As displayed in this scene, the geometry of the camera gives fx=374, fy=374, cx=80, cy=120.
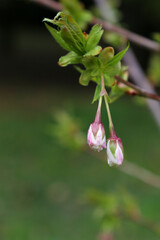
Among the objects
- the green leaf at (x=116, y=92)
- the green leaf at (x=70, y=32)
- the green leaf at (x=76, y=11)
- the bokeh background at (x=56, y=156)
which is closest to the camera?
the green leaf at (x=70, y=32)

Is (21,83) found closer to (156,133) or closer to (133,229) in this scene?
(156,133)

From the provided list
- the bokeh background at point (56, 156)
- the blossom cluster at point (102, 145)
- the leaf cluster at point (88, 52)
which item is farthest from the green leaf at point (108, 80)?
the bokeh background at point (56, 156)

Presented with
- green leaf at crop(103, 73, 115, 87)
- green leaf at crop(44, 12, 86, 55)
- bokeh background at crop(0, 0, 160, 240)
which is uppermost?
green leaf at crop(44, 12, 86, 55)

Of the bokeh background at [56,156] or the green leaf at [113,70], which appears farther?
the bokeh background at [56,156]

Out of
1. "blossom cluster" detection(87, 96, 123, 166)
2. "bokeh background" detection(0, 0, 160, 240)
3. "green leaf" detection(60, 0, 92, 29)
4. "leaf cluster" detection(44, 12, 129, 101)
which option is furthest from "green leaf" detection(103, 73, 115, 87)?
"bokeh background" detection(0, 0, 160, 240)

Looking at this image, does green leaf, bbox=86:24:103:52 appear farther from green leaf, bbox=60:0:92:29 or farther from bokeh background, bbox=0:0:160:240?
bokeh background, bbox=0:0:160:240

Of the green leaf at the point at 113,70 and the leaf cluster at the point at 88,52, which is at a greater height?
the leaf cluster at the point at 88,52

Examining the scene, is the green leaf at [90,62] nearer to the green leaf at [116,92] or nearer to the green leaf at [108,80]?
the green leaf at [108,80]

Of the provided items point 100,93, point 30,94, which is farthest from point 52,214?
point 30,94

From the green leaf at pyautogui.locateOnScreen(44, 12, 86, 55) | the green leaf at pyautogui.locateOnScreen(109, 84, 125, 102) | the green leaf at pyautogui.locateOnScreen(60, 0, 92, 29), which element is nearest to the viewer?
the green leaf at pyautogui.locateOnScreen(44, 12, 86, 55)
